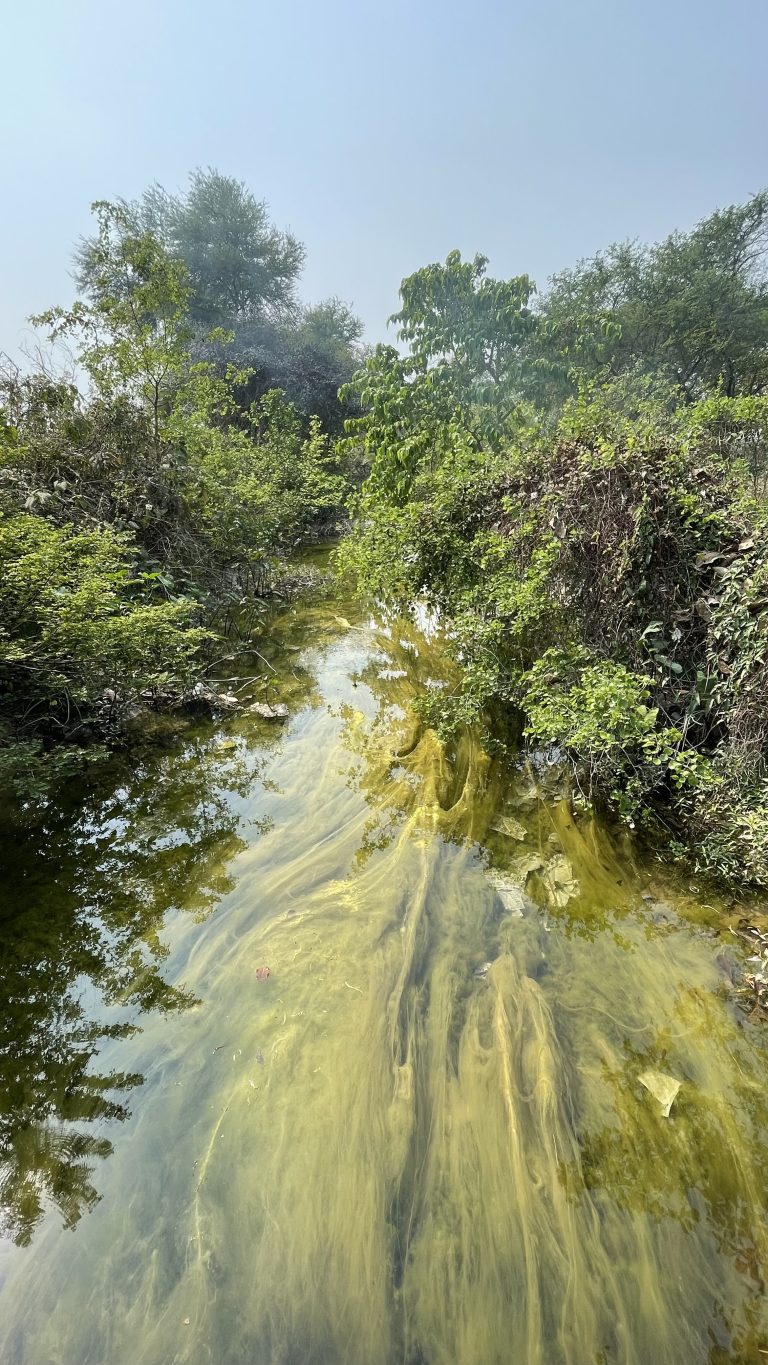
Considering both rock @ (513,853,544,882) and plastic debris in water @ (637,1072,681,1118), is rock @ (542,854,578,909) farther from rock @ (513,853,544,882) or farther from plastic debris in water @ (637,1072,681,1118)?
plastic debris in water @ (637,1072,681,1118)

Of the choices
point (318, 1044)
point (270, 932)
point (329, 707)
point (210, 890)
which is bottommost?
point (318, 1044)

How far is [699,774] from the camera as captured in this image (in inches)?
90.2

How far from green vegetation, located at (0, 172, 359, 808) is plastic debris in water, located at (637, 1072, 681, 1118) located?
273 centimetres

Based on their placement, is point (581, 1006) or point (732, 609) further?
point (732, 609)

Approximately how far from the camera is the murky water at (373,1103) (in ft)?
4.02

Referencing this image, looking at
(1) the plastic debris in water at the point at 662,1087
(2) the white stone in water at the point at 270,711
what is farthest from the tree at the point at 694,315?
(1) the plastic debris in water at the point at 662,1087

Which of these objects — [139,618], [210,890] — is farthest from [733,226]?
[210,890]

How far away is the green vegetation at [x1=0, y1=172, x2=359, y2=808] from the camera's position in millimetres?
2861

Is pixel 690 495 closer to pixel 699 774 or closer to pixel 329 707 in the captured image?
pixel 699 774

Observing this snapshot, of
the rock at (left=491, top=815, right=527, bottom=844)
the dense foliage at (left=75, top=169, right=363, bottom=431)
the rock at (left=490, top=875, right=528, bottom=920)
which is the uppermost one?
the dense foliage at (left=75, top=169, right=363, bottom=431)

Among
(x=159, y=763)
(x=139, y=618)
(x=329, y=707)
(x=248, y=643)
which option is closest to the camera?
(x=139, y=618)

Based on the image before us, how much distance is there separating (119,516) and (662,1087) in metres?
5.58

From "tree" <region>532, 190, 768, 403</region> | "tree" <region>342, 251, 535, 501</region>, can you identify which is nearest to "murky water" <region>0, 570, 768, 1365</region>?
"tree" <region>342, 251, 535, 501</region>

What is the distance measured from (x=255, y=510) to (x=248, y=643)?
2224 mm
